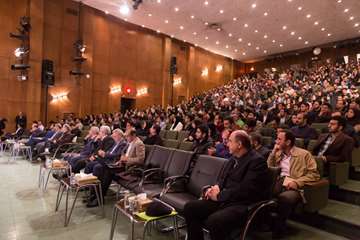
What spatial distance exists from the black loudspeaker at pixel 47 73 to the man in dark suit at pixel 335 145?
10452 mm

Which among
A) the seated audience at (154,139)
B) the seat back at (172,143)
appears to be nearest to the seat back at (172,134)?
the seat back at (172,143)

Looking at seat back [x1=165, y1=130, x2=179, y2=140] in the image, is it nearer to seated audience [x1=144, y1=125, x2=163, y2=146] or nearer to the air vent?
seated audience [x1=144, y1=125, x2=163, y2=146]

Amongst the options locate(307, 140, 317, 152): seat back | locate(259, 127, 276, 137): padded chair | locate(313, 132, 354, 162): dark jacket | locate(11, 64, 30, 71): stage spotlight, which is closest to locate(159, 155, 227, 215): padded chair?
locate(313, 132, 354, 162): dark jacket

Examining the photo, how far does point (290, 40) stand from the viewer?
55.0 ft

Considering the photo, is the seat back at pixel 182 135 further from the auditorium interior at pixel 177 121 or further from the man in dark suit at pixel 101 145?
the man in dark suit at pixel 101 145

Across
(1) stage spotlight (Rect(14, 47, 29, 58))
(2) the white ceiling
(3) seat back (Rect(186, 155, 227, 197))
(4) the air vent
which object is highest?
(2) the white ceiling

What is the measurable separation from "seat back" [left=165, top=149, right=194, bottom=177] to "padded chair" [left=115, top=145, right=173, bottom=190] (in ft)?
0.37

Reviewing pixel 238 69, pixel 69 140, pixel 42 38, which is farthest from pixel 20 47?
pixel 238 69

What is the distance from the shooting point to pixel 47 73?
437 inches

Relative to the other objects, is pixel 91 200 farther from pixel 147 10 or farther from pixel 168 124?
pixel 147 10

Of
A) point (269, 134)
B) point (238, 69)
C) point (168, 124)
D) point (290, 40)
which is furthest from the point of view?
point (238, 69)

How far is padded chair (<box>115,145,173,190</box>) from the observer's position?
3543mm

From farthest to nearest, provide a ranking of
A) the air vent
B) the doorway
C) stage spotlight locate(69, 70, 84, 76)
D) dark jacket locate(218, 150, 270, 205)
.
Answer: the doorway
the air vent
stage spotlight locate(69, 70, 84, 76)
dark jacket locate(218, 150, 270, 205)

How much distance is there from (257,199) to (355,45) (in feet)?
61.1
